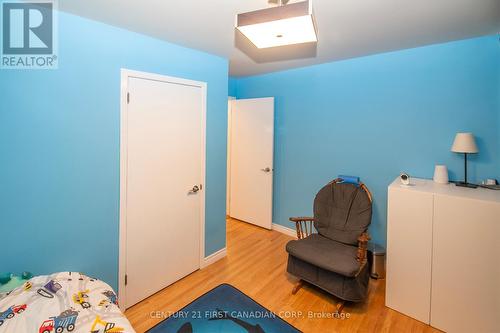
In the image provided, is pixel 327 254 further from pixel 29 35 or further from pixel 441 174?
pixel 29 35

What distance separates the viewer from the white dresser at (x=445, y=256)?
1.80 metres

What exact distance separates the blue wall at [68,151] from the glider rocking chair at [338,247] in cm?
172

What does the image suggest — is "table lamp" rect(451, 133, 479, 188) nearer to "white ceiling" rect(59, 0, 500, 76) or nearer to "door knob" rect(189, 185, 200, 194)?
"white ceiling" rect(59, 0, 500, 76)

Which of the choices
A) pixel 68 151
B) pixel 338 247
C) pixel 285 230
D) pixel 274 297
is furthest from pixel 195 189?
pixel 285 230

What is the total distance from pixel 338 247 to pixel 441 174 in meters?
1.21

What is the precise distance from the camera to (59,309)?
1.36 meters

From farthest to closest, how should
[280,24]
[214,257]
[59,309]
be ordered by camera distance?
[214,257] < [59,309] < [280,24]

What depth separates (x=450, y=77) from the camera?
2.41 m

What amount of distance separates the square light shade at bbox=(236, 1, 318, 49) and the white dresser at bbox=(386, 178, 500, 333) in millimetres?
1582

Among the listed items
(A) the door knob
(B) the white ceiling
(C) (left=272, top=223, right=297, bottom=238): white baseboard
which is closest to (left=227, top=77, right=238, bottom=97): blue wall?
(B) the white ceiling

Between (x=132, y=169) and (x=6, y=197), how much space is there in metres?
0.81

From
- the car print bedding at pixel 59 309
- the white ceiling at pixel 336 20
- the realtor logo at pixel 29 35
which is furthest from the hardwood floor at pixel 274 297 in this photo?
the white ceiling at pixel 336 20

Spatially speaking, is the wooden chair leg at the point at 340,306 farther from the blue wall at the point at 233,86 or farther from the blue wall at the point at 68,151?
the blue wall at the point at 233,86

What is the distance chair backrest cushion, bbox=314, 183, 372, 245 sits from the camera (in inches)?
99.6
